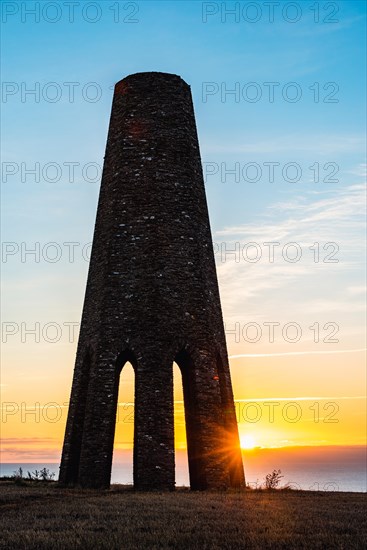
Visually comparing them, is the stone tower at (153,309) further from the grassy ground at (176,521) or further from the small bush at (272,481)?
the grassy ground at (176,521)

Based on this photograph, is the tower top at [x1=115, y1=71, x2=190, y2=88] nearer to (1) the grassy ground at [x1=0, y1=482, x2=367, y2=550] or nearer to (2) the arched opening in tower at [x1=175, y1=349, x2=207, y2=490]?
(2) the arched opening in tower at [x1=175, y1=349, x2=207, y2=490]

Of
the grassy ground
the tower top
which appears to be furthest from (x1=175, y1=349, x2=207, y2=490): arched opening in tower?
the tower top

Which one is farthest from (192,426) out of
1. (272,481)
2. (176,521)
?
(176,521)

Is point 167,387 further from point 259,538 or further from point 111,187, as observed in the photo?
point 259,538

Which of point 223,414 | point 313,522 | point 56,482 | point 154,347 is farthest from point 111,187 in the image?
point 313,522

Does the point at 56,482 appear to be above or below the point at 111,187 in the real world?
below

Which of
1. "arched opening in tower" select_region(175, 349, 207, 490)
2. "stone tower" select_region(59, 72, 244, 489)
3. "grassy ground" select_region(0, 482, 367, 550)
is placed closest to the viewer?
"grassy ground" select_region(0, 482, 367, 550)

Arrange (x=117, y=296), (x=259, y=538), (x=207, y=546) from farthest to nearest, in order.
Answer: (x=117, y=296) → (x=259, y=538) → (x=207, y=546)
